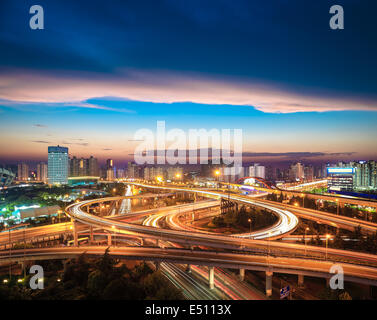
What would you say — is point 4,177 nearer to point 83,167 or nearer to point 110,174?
point 83,167

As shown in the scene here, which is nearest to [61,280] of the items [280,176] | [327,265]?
[327,265]

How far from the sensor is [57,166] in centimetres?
4134

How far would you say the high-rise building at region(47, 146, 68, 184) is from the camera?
134 ft

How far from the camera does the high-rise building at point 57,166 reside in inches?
1613

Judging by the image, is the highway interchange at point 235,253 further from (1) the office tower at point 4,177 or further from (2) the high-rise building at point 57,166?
(2) the high-rise building at point 57,166

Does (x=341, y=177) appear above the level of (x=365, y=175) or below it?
below

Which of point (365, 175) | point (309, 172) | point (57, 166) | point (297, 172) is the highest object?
point (57, 166)

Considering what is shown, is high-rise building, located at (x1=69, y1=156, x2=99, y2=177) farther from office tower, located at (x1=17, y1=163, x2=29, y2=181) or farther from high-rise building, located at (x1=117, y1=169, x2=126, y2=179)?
office tower, located at (x1=17, y1=163, x2=29, y2=181)

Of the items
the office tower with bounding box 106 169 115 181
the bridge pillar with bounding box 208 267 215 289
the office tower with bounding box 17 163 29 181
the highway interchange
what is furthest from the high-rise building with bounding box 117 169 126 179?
the bridge pillar with bounding box 208 267 215 289

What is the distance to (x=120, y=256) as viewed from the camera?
7.75 metres

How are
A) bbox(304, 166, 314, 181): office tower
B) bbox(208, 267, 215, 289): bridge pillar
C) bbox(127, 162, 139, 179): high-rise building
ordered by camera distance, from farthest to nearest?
bbox(127, 162, 139, 179): high-rise building, bbox(304, 166, 314, 181): office tower, bbox(208, 267, 215, 289): bridge pillar

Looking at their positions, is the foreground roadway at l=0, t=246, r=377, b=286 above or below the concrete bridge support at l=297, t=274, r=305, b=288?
above

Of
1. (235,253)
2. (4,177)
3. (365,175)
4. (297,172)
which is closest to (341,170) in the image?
(365,175)
